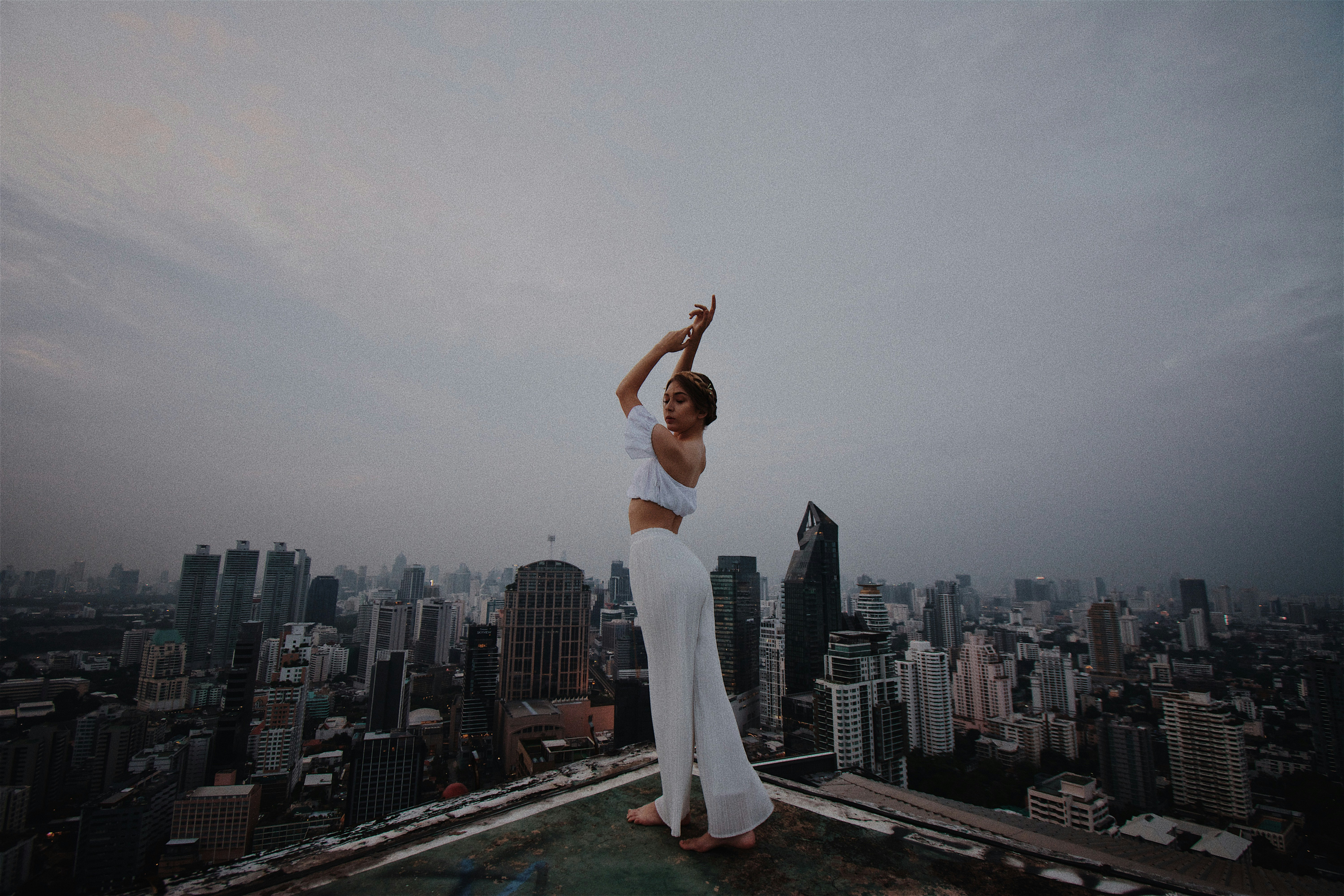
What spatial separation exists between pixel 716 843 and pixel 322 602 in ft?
191

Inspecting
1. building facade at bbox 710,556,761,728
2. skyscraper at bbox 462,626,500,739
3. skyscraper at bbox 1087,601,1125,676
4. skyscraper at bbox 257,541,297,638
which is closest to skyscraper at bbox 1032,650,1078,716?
skyscraper at bbox 1087,601,1125,676

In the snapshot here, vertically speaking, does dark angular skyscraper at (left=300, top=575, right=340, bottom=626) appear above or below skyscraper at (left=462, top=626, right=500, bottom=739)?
above

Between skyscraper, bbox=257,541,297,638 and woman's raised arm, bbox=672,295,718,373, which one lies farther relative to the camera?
skyscraper, bbox=257,541,297,638

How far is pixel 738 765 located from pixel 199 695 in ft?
122

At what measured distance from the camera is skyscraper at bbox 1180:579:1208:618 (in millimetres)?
40094

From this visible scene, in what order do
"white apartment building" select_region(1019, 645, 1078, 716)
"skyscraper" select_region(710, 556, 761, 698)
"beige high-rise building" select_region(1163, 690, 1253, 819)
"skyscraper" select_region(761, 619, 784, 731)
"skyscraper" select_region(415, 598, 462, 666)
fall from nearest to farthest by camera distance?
1. "beige high-rise building" select_region(1163, 690, 1253, 819)
2. "white apartment building" select_region(1019, 645, 1078, 716)
3. "skyscraper" select_region(761, 619, 784, 731)
4. "skyscraper" select_region(710, 556, 761, 698)
5. "skyscraper" select_region(415, 598, 462, 666)

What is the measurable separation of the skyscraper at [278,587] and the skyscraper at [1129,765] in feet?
164

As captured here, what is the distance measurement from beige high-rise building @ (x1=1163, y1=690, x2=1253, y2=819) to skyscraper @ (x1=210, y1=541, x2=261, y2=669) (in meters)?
46.9

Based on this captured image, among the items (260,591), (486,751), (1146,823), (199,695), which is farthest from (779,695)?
(260,591)

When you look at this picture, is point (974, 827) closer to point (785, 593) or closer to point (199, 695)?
point (199, 695)

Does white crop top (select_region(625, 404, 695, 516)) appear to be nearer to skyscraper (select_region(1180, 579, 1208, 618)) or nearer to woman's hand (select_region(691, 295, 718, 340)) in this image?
woman's hand (select_region(691, 295, 718, 340))

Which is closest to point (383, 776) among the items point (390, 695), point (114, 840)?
point (114, 840)

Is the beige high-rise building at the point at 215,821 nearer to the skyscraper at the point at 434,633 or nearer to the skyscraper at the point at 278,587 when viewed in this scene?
the skyscraper at the point at 278,587

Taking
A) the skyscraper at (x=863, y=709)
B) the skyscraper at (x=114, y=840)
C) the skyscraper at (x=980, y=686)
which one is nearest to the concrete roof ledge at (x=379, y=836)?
the skyscraper at (x=114, y=840)
